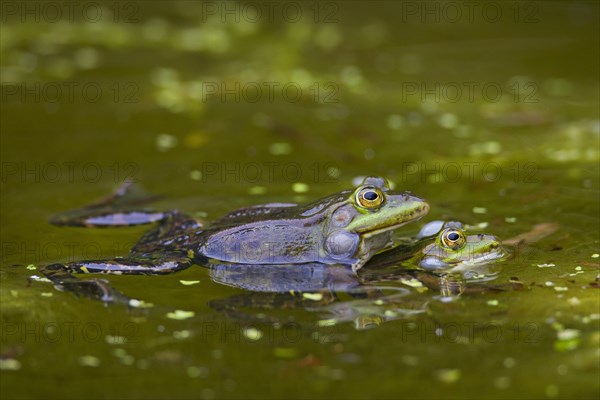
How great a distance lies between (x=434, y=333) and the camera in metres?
4.93

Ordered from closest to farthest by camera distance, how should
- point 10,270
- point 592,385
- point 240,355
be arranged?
point 592,385
point 240,355
point 10,270

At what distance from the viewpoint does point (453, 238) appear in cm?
571

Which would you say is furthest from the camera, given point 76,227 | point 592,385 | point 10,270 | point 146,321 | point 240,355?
point 76,227

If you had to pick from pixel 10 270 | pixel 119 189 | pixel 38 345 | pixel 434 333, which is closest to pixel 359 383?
pixel 434 333

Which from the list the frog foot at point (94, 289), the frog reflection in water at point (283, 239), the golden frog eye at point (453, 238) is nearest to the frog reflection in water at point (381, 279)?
the golden frog eye at point (453, 238)

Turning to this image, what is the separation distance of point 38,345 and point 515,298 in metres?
2.83

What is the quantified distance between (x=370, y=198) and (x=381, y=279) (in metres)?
0.53

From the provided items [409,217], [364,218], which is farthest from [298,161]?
[409,217]

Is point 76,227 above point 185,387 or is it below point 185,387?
above

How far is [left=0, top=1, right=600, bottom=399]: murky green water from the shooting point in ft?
15.3

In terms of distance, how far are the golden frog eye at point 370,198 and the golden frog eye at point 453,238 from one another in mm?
494

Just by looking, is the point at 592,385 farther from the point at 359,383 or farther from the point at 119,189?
the point at 119,189

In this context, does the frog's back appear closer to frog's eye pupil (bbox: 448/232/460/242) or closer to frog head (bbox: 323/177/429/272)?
frog head (bbox: 323/177/429/272)

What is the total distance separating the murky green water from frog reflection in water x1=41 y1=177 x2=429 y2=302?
14 centimetres
